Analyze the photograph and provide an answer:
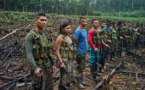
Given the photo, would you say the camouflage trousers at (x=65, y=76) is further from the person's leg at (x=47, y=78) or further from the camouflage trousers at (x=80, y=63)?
the camouflage trousers at (x=80, y=63)

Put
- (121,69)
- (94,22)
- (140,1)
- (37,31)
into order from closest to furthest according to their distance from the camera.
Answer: (37,31), (94,22), (121,69), (140,1)

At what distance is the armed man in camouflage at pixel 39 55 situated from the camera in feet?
13.1

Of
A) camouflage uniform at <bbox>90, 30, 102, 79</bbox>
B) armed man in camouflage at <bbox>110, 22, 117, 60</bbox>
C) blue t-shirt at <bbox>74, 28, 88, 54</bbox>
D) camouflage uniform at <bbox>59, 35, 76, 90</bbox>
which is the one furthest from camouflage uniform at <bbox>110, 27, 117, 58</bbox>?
camouflage uniform at <bbox>59, 35, 76, 90</bbox>

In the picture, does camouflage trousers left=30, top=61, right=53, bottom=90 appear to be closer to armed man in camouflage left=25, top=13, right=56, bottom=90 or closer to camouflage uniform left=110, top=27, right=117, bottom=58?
armed man in camouflage left=25, top=13, right=56, bottom=90

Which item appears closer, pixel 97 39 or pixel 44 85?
pixel 44 85

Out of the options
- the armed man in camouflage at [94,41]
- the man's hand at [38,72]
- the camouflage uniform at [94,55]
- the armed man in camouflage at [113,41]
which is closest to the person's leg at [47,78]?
the man's hand at [38,72]

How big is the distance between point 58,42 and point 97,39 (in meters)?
2.36

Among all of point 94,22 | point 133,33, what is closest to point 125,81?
point 94,22

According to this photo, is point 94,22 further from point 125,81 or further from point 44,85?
point 44,85

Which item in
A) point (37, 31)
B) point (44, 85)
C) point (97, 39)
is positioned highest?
point (37, 31)

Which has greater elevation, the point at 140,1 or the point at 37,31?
the point at 140,1

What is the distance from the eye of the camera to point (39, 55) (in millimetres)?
4223

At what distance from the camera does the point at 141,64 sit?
10.6 m

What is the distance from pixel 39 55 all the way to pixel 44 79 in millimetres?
505
